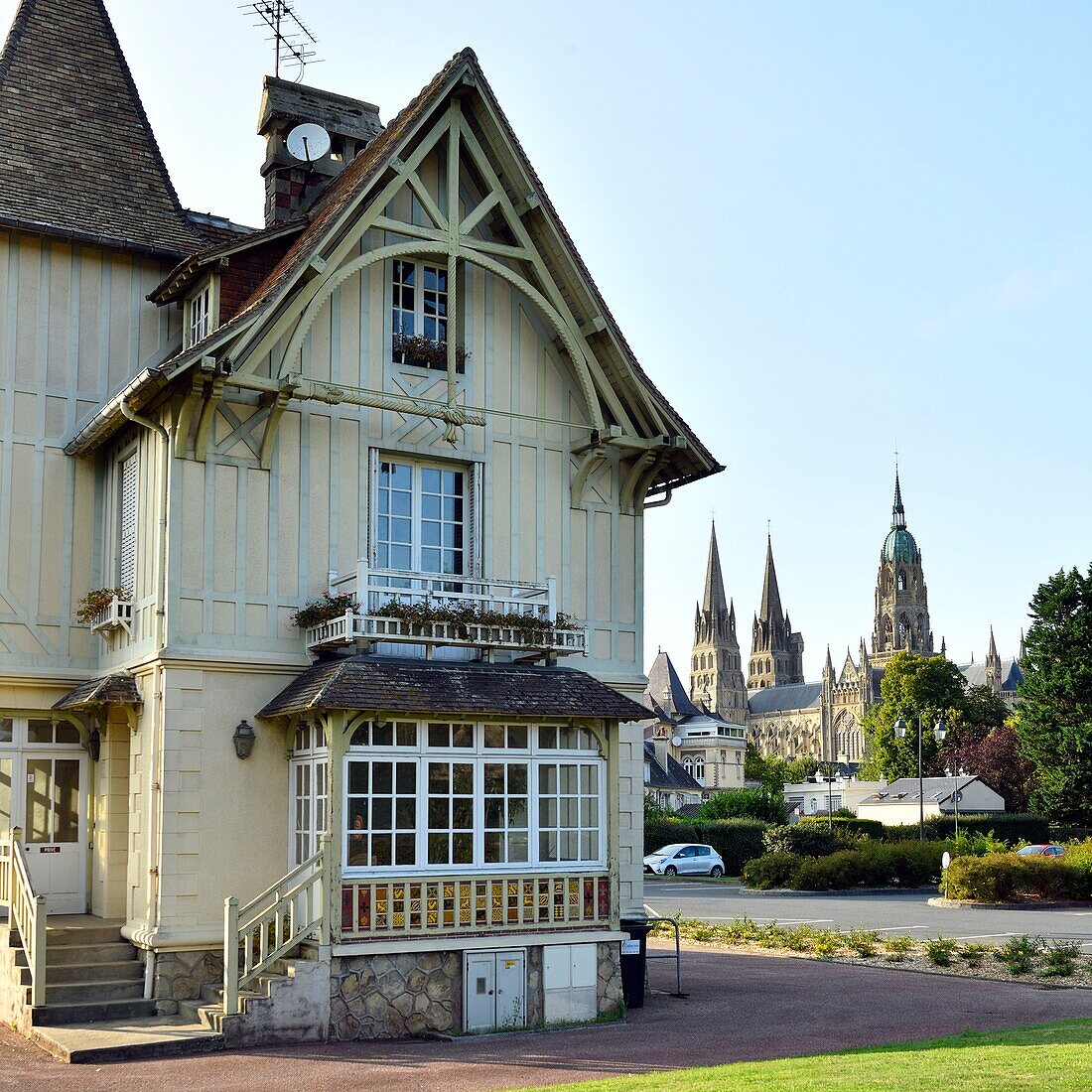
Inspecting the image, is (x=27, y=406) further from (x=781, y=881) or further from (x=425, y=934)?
(x=781, y=881)

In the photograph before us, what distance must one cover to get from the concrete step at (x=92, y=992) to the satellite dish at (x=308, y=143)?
12.3 m

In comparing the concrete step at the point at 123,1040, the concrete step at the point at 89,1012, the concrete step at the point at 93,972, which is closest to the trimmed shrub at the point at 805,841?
the concrete step at the point at 93,972

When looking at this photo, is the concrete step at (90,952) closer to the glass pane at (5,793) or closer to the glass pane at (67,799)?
the glass pane at (67,799)

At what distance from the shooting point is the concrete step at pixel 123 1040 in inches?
542

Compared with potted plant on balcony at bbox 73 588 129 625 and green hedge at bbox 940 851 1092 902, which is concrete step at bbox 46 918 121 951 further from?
green hedge at bbox 940 851 1092 902

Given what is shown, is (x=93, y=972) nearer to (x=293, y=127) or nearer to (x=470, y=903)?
(x=470, y=903)

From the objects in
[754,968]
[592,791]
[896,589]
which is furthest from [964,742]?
[896,589]

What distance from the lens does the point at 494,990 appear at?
53.1 feet

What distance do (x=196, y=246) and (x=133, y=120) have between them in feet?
9.66

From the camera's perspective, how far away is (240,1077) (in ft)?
42.4

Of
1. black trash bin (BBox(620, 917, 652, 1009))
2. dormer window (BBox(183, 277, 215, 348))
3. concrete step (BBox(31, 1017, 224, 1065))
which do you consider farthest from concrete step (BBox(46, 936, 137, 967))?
dormer window (BBox(183, 277, 215, 348))

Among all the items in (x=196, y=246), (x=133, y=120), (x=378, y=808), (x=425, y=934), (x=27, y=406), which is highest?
(x=133, y=120)

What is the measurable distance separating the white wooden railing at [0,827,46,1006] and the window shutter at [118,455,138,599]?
132 inches

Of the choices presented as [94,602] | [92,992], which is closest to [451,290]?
[94,602]
